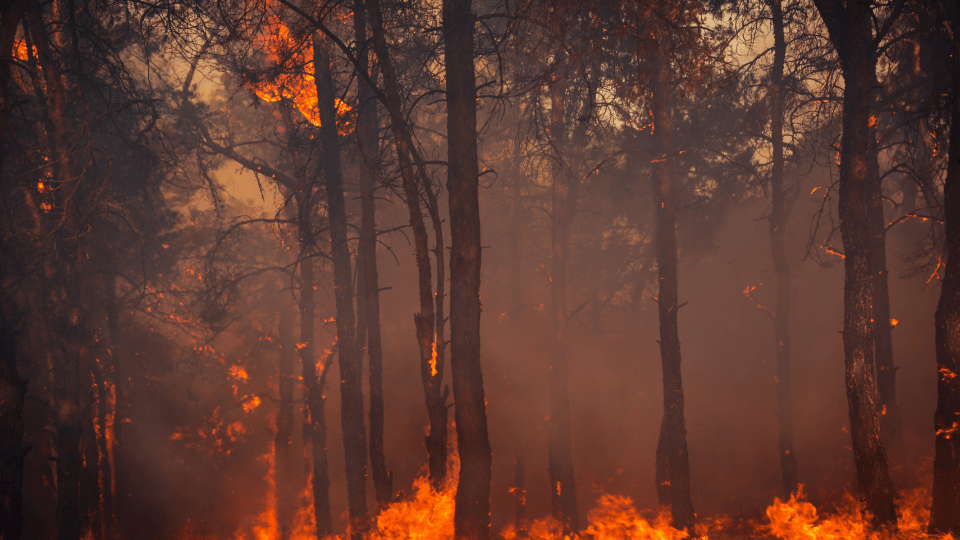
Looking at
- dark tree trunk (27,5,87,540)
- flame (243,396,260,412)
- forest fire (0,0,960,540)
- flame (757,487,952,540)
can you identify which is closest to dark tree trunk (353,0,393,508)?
forest fire (0,0,960,540)

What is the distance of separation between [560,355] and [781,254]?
652 centimetres

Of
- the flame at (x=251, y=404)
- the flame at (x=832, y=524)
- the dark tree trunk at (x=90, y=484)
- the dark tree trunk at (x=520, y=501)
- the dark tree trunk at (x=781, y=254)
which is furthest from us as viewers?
the flame at (x=251, y=404)

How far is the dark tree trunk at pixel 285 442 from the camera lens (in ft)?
60.8

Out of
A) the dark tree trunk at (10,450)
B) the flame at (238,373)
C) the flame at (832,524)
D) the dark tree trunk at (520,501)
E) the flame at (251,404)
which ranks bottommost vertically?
the dark tree trunk at (520,501)

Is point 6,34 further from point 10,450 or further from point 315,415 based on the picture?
point 315,415

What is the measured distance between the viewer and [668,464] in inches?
382

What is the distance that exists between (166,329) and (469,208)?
3196cm

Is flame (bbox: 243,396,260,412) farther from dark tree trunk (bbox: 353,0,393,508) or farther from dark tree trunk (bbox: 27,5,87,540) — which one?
dark tree trunk (bbox: 353,0,393,508)

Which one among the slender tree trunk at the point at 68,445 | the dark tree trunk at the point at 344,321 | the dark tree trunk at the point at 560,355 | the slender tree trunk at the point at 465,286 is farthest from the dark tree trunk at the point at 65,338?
the dark tree trunk at the point at 560,355

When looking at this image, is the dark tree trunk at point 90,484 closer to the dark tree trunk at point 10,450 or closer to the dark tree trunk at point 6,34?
the dark tree trunk at point 10,450

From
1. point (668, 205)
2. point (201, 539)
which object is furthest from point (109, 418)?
point (668, 205)

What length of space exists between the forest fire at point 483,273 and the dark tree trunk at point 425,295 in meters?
0.05

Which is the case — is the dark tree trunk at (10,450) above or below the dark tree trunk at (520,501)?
above

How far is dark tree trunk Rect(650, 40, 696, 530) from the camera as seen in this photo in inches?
369
